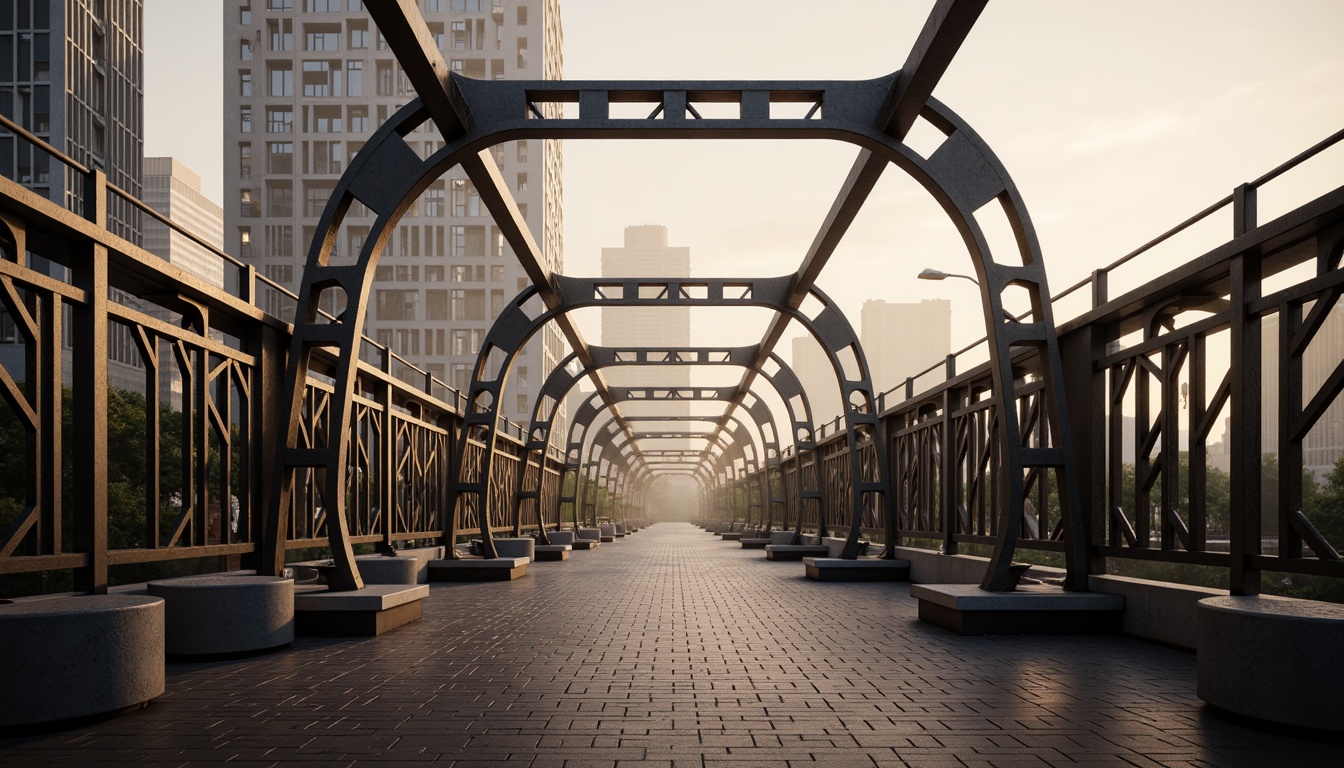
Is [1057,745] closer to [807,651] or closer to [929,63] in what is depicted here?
[807,651]

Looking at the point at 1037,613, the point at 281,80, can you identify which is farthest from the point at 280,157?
the point at 1037,613

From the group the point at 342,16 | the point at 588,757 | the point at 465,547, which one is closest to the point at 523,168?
the point at 342,16

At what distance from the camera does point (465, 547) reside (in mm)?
21609

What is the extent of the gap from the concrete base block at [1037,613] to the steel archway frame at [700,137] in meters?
0.58

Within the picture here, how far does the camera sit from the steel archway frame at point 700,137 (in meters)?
10.4

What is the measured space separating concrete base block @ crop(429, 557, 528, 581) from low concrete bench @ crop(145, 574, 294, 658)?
9.07 metres

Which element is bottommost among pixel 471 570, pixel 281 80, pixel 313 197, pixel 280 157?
pixel 471 570

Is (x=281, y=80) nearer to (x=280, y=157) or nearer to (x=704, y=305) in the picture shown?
(x=280, y=157)

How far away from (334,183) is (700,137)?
70.7 meters

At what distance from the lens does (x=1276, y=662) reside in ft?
17.7

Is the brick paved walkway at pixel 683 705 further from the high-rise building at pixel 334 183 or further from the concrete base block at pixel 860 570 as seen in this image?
the high-rise building at pixel 334 183

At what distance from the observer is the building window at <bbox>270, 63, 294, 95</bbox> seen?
7712 cm

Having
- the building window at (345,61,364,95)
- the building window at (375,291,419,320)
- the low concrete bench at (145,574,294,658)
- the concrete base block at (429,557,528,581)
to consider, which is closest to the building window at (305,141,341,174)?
the building window at (345,61,364,95)

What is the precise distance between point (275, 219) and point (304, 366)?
2816 inches
